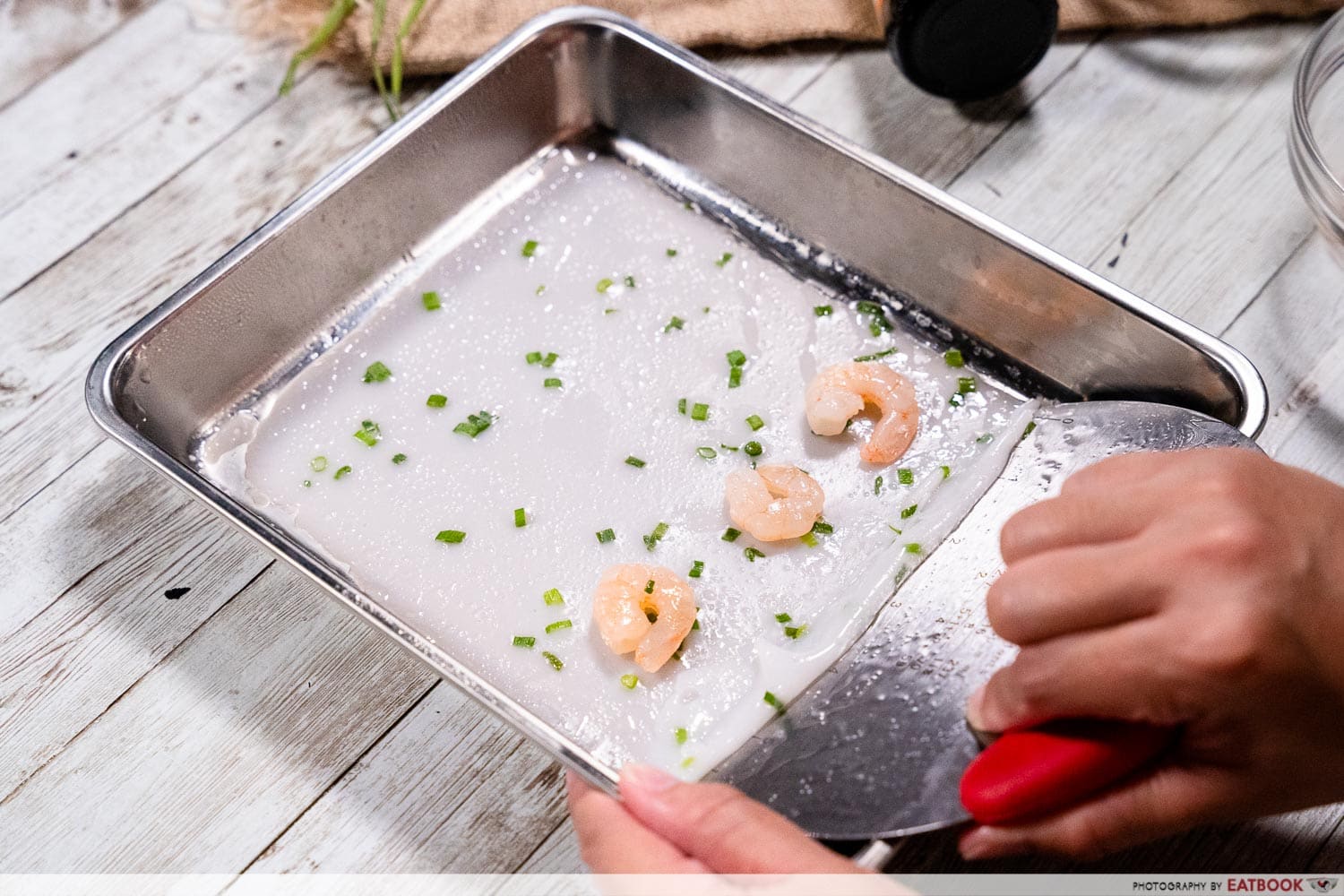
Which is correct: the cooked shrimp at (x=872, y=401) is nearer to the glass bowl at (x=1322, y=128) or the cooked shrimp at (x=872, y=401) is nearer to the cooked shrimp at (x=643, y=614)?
the cooked shrimp at (x=643, y=614)

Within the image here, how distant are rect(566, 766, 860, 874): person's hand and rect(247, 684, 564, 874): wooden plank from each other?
155mm

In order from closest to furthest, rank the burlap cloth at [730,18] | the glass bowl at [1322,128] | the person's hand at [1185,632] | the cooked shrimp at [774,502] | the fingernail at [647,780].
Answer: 1. the person's hand at [1185,632]
2. the fingernail at [647,780]
3. the cooked shrimp at [774,502]
4. the glass bowl at [1322,128]
5. the burlap cloth at [730,18]

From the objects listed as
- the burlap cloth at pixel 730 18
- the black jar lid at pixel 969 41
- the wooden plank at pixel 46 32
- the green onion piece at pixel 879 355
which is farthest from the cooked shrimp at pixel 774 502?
the wooden plank at pixel 46 32

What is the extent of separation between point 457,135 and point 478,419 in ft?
1.31

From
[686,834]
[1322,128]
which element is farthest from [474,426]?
[1322,128]

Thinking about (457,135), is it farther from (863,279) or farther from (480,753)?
(480,753)

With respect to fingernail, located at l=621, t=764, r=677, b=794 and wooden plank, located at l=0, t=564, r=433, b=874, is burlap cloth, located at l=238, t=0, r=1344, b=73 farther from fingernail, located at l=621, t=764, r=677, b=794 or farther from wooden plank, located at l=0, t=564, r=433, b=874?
fingernail, located at l=621, t=764, r=677, b=794

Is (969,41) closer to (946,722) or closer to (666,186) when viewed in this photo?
(666,186)

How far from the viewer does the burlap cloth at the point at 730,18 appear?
1.72 meters

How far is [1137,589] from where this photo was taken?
0.90 metres

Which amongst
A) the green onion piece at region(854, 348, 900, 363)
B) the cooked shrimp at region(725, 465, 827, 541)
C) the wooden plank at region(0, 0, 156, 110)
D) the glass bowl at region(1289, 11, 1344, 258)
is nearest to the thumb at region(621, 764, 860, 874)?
the cooked shrimp at region(725, 465, 827, 541)

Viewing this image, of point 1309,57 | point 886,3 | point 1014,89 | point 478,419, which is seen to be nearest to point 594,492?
point 478,419

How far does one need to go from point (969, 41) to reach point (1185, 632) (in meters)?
0.98

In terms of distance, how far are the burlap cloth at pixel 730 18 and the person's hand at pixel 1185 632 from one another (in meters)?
0.99
